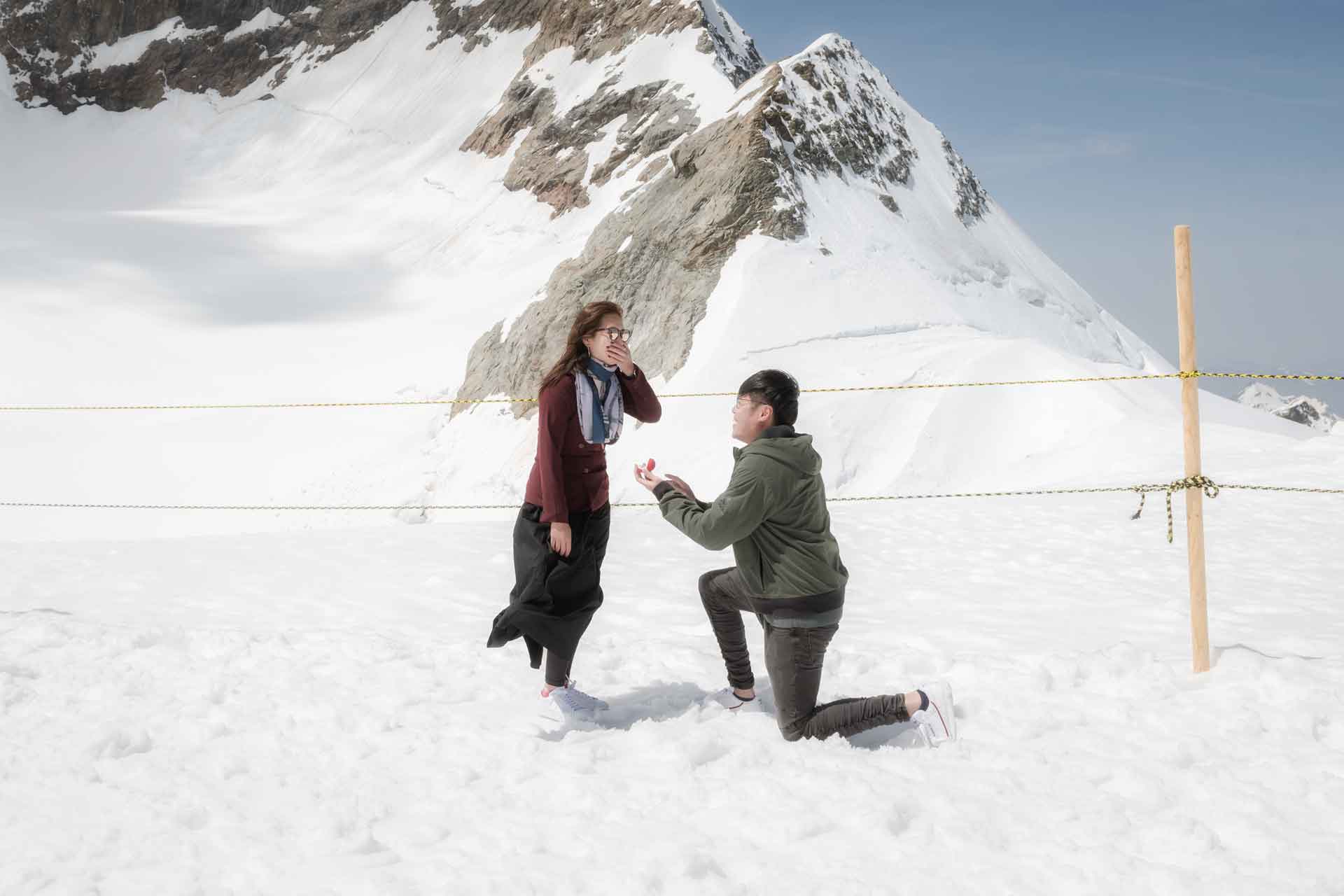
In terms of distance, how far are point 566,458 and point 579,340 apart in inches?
20.3

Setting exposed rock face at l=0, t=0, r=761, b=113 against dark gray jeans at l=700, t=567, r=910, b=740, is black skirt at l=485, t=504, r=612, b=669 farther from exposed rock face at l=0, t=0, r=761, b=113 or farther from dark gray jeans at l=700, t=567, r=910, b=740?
exposed rock face at l=0, t=0, r=761, b=113

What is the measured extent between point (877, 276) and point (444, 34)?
36680mm

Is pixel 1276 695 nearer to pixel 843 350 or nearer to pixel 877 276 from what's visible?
pixel 843 350

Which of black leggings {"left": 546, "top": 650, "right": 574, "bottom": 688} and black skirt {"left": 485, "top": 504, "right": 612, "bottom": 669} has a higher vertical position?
black skirt {"left": 485, "top": 504, "right": 612, "bottom": 669}

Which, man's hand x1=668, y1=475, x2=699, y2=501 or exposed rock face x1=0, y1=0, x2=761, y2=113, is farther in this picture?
exposed rock face x1=0, y1=0, x2=761, y2=113

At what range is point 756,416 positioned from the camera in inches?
142

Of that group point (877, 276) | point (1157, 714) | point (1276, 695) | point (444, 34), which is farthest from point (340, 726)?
point (444, 34)

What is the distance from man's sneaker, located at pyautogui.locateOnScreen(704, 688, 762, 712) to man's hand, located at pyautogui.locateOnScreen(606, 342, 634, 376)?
1.53 metres

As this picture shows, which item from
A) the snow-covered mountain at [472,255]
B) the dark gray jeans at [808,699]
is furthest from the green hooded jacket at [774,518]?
the snow-covered mountain at [472,255]

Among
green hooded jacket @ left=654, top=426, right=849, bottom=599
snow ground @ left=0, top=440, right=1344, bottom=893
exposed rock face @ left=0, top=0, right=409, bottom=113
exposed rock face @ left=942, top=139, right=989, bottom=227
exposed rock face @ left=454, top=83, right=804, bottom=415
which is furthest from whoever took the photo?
exposed rock face @ left=0, top=0, right=409, bottom=113

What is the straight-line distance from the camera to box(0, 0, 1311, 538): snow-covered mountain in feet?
53.1

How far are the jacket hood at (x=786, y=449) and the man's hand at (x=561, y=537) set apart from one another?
0.82m

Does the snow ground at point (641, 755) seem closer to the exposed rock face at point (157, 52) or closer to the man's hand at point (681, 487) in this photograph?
the man's hand at point (681, 487)

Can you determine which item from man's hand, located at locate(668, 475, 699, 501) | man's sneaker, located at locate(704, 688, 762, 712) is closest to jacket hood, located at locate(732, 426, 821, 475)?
man's hand, located at locate(668, 475, 699, 501)
